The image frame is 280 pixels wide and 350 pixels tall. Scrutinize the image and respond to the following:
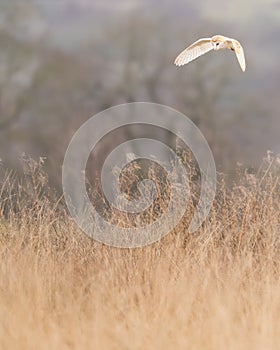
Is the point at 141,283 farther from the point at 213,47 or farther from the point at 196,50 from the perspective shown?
the point at 196,50

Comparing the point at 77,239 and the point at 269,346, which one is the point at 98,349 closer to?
the point at 269,346

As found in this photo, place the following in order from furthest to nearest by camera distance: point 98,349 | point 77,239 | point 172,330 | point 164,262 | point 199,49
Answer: point 199,49
point 77,239
point 164,262
point 172,330
point 98,349

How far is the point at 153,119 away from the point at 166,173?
19.7 ft

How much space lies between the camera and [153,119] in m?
12.8

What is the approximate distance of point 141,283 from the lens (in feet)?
17.4

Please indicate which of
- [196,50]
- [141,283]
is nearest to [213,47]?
[196,50]

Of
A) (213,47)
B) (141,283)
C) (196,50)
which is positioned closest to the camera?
(141,283)

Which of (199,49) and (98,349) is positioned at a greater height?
(199,49)

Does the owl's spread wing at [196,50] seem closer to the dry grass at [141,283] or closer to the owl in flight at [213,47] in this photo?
the owl in flight at [213,47]

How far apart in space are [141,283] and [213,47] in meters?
3.02

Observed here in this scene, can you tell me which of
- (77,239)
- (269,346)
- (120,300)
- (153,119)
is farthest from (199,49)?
(153,119)

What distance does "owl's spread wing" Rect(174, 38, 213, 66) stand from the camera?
763 cm

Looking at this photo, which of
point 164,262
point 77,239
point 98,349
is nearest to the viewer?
point 98,349

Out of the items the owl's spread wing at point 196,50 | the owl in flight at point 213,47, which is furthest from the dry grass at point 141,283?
the owl's spread wing at point 196,50
